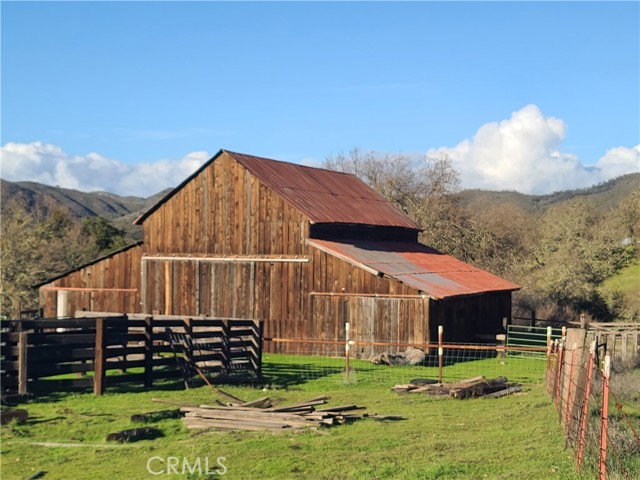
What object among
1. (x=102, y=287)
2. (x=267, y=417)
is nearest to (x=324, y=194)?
(x=102, y=287)

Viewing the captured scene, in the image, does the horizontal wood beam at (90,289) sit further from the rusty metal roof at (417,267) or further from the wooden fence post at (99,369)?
the wooden fence post at (99,369)

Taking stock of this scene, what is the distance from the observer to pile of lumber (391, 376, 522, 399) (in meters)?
19.7

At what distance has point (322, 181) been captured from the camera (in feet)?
141

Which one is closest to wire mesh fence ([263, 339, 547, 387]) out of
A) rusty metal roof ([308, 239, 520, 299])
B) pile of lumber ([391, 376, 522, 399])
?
pile of lumber ([391, 376, 522, 399])

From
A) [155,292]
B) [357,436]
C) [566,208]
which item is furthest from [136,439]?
[566,208]

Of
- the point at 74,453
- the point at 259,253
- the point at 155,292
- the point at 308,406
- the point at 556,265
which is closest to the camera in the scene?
the point at 74,453

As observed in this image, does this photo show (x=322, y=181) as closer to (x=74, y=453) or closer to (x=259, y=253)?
(x=259, y=253)

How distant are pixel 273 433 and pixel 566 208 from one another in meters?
58.3

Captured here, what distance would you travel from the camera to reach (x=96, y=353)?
20219 mm

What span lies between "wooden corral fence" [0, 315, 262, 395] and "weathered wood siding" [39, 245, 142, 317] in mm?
14803

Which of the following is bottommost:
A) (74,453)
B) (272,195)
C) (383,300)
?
(74,453)

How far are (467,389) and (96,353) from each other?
8.93m

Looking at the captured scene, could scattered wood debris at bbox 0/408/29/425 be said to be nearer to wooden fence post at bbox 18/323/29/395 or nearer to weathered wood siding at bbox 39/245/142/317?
wooden fence post at bbox 18/323/29/395

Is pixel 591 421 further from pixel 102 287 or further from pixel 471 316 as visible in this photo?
pixel 102 287
